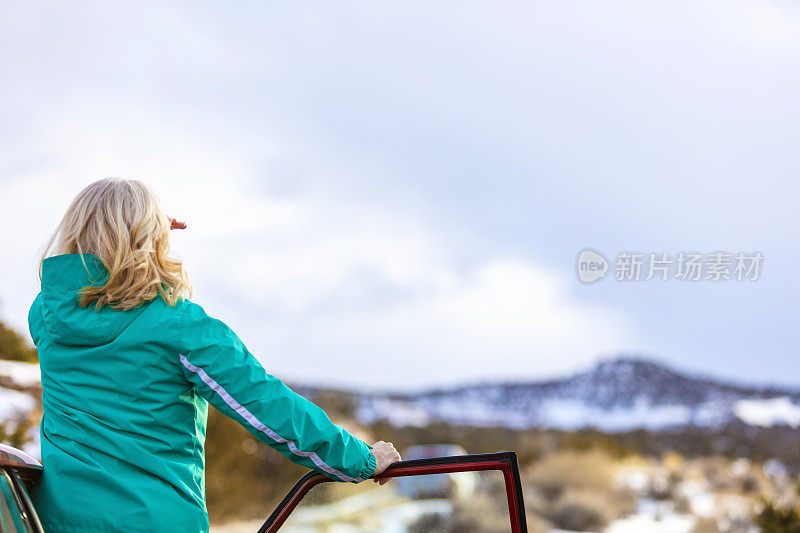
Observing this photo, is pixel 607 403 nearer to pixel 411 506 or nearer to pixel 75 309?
pixel 411 506

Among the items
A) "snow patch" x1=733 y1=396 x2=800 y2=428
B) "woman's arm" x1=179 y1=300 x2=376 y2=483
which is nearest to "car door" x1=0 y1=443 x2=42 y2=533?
"woman's arm" x1=179 y1=300 x2=376 y2=483

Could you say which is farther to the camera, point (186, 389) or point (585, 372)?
point (585, 372)

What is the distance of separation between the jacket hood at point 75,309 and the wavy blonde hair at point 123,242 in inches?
0.8

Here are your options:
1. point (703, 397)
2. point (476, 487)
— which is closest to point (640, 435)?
point (703, 397)

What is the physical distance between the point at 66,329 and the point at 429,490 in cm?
→ 94

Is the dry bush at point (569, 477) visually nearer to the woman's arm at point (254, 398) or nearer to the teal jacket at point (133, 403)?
the woman's arm at point (254, 398)

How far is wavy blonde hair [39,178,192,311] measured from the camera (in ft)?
5.87

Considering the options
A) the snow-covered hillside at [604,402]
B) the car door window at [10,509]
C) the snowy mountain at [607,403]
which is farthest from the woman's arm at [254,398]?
the snowy mountain at [607,403]

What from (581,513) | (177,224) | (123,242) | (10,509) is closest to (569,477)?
(581,513)

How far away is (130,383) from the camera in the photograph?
5.88ft

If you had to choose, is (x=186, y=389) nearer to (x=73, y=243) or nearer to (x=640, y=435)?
(x=73, y=243)

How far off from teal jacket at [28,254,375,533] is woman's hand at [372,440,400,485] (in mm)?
168

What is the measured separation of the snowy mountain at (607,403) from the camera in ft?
87.6

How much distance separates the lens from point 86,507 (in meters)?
1.76
